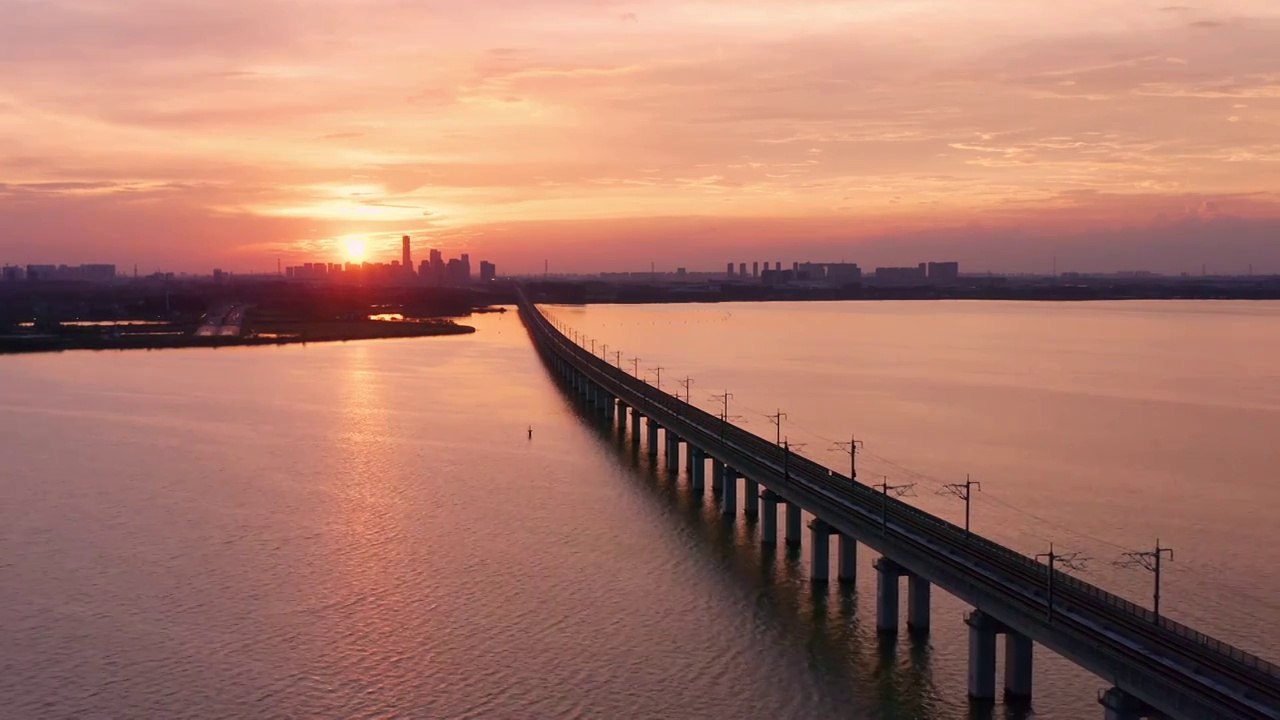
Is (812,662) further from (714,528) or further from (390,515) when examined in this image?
(390,515)

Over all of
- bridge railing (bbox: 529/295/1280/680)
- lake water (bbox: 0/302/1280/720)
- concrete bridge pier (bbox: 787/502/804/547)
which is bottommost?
lake water (bbox: 0/302/1280/720)

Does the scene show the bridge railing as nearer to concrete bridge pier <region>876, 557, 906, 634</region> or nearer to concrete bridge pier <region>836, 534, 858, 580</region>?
concrete bridge pier <region>836, 534, 858, 580</region>

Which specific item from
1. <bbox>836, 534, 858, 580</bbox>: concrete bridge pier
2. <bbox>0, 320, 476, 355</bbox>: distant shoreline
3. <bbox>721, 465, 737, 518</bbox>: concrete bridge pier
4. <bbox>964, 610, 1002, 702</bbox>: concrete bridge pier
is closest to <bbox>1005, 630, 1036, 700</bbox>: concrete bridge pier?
<bbox>964, 610, 1002, 702</bbox>: concrete bridge pier

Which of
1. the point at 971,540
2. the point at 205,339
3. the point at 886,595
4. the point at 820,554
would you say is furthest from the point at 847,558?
the point at 205,339

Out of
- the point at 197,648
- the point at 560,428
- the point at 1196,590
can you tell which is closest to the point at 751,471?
the point at 1196,590

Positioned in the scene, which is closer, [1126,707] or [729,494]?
[1126,707]

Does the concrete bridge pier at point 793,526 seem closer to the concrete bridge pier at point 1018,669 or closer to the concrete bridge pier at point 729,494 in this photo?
the concrete bridge pier at point 729,494

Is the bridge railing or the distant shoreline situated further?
the distant shoreline

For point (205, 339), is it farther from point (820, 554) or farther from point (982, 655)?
point (982, 655)
